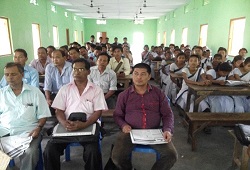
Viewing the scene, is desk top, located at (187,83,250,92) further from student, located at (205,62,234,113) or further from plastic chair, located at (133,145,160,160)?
plastic chair, located at (133,145,160,160)

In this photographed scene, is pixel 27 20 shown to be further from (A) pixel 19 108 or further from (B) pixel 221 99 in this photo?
(B) pixel 221 99

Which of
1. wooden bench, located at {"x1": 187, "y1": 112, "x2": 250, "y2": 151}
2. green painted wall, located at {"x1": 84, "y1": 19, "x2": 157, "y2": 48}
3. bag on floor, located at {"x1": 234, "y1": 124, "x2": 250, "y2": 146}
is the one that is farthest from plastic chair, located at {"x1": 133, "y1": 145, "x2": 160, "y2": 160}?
green painted wall, located at {"x1": 84, "y1": 19, "x2": 157, "y2": 48}

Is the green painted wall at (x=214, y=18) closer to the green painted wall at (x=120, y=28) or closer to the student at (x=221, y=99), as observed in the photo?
the student at (x=221, y=99)

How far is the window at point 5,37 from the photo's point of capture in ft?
22.4

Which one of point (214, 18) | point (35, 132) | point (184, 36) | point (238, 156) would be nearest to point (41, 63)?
point (35, 132)

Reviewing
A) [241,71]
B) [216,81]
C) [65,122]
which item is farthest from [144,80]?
[241,71]

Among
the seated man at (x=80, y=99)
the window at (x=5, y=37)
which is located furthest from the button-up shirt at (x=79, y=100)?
the window at (x=5, y=37)

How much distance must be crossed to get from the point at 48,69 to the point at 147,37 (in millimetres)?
19217

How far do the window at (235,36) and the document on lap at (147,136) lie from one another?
558 cm

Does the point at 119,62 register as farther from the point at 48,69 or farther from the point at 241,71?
the point at 241,71

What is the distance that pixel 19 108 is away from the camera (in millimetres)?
2119

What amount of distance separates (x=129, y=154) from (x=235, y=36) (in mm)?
6349

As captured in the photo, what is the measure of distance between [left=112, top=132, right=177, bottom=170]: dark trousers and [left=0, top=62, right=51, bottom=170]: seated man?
777mm

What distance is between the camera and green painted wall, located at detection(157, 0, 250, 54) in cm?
620
